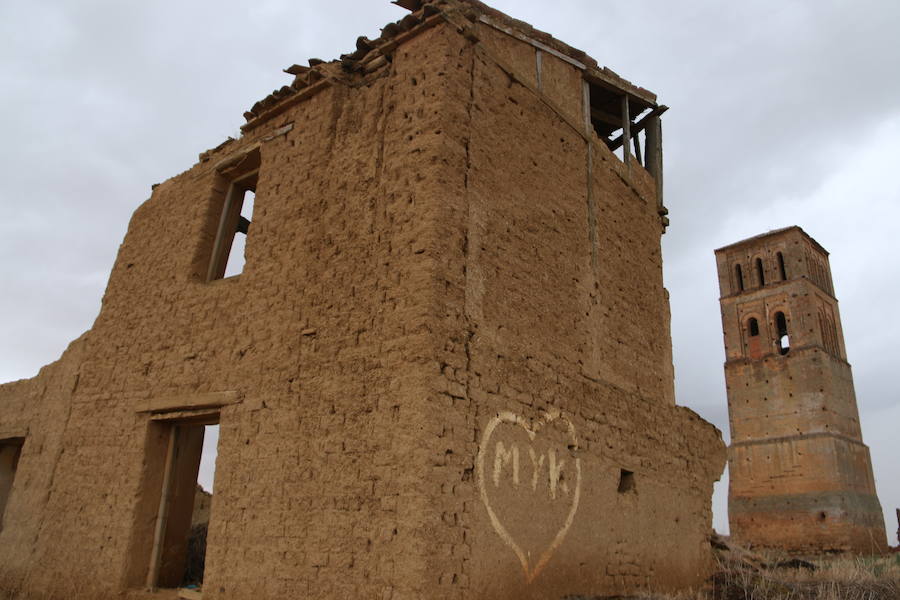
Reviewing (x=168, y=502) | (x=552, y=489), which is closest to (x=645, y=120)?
(x=552, y=489)

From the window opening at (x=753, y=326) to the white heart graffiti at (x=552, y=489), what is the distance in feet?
87.9

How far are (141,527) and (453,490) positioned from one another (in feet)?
11.2

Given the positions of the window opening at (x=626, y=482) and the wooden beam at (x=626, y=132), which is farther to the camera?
the wooden beam at (x=626, y=132)

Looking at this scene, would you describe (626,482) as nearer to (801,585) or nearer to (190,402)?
(801,585)

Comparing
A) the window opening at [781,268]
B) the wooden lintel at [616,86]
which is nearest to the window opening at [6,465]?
the wooden lintel at [616,86]

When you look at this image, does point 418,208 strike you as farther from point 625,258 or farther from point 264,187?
point 625,258

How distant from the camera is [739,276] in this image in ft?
104

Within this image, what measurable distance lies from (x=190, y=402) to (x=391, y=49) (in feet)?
12.8

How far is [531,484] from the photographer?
552 centimetres

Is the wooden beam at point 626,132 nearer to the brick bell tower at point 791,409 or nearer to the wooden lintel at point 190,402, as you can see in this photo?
the wooden lintel at point 190,402

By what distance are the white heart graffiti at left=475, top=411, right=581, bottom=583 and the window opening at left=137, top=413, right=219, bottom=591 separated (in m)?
2.71

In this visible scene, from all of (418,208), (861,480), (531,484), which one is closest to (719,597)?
(531,484)

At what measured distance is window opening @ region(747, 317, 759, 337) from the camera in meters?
29.9

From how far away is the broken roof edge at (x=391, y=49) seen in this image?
20.8 ft
